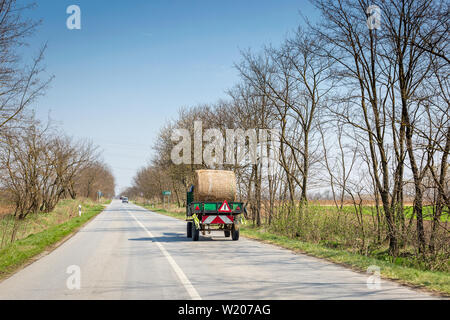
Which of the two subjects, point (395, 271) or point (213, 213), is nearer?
point (395, 271)

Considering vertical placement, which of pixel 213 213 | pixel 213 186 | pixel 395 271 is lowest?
pixel 395 271

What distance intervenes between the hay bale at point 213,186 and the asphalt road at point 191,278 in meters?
3.96

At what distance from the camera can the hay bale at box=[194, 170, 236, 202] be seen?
16.1 metres

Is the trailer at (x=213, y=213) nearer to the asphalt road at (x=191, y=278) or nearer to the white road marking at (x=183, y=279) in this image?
the asphalt road at (x=191, y=278)

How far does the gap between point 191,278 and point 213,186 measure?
826cm

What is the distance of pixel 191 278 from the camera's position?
795 centimetres

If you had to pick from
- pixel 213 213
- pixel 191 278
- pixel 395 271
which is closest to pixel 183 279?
pixel 191 278

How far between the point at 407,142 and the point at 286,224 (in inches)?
307

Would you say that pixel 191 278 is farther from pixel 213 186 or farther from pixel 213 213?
pixel 213 186

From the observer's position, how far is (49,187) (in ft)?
120

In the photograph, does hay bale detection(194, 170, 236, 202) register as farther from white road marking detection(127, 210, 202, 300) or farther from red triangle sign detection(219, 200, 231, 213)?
white road marking detection(127, 210, 202, 300)

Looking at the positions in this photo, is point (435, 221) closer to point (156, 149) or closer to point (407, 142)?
point (407, 142)

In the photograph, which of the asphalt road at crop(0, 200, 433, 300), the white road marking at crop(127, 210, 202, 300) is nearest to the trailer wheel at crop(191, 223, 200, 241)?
the asphalt road at crop(0, 200, 433, 300)
